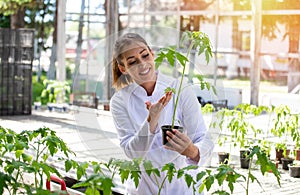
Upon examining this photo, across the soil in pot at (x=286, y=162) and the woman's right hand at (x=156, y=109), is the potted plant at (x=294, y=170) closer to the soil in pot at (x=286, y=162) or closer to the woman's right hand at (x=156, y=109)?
the soil in pot at (x=286, y=162)

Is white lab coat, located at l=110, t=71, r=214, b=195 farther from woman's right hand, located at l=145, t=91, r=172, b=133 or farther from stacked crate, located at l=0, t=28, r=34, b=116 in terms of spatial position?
stacked crate, located at l=0, t=28, r=34, b=116

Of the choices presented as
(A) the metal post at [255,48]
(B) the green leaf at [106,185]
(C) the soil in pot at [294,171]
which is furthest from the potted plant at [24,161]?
(A) the metal post at [255,48]

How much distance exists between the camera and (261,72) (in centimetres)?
889

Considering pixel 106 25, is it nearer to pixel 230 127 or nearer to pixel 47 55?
pixel 47 55

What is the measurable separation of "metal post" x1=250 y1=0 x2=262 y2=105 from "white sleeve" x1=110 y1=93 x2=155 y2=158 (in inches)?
291

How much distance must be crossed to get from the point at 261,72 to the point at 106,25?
3.54 meters

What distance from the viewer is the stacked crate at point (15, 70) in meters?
10.2

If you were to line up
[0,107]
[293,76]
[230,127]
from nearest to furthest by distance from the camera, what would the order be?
[230,127]
[293,76]
[0,107]

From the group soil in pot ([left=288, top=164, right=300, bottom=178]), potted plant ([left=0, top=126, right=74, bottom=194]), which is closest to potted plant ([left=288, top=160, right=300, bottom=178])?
soil in pot ([left=288, top=164, right=300, bottom=178])

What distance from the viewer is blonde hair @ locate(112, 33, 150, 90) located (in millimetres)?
1465

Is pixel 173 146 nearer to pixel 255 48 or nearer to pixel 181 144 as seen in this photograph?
pixel 181 144

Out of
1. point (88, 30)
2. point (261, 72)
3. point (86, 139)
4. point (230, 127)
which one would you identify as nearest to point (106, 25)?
point (88, 30)

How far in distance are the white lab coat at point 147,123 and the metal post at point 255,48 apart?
734cm

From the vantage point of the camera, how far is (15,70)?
407 inches
